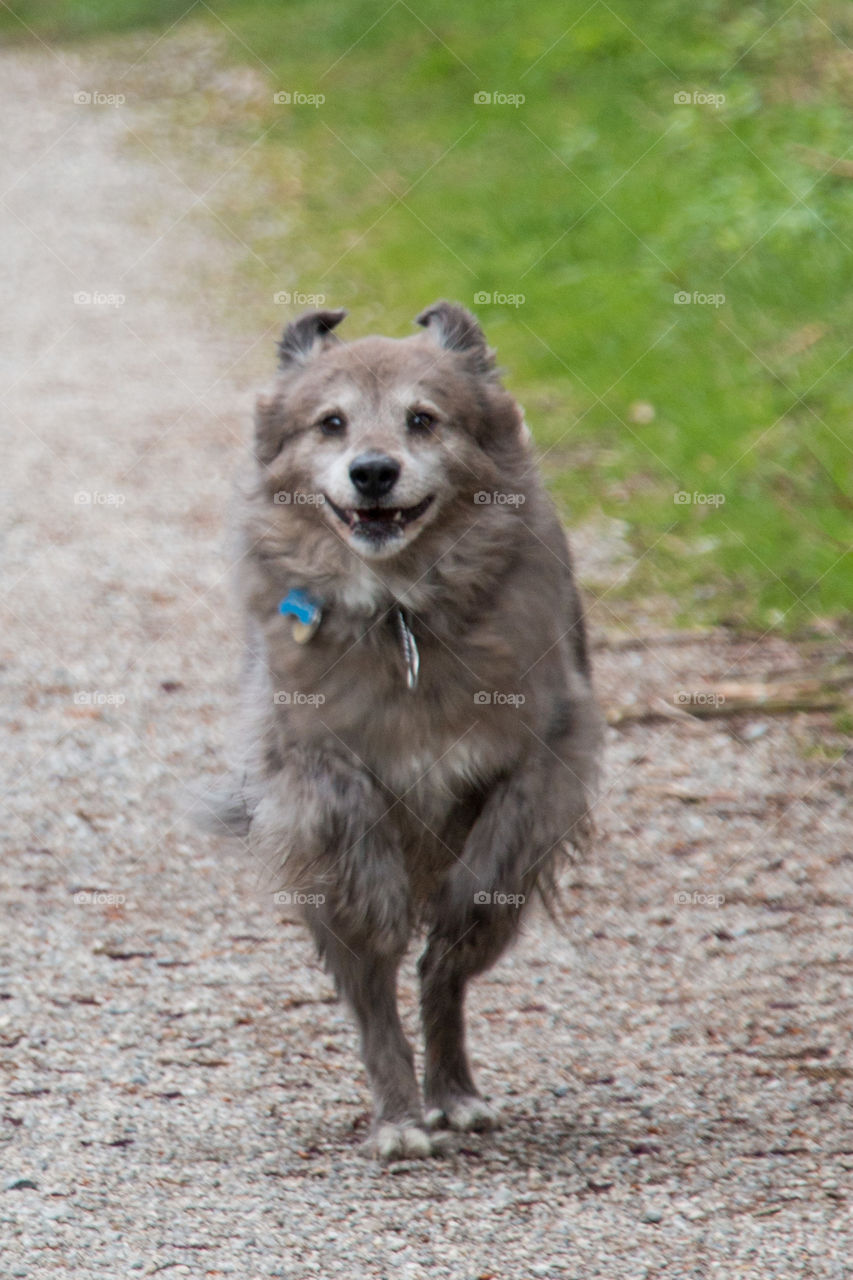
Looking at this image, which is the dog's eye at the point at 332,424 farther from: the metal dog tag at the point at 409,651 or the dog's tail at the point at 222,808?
the dog's tail at the point at 222,808

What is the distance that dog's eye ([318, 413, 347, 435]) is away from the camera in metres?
4.40

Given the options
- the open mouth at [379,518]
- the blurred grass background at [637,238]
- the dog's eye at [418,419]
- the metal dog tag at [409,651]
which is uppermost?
the dog's eye at [418,419]

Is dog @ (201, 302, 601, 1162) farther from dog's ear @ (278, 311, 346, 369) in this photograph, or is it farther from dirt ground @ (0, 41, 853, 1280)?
dirt ground @ (0, 41, 853, 1280)

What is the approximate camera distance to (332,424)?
4418 millimetres

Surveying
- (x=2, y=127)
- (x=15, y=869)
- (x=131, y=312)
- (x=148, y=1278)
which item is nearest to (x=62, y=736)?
(x=15, y=869)

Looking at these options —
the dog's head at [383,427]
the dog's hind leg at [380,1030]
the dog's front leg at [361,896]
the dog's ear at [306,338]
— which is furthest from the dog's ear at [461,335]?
the dog's hind leg at [380,1030]

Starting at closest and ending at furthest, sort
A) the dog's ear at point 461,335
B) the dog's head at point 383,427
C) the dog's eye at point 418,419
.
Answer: the dog's head at point 383,427 → the dog's eye at point 418,419 → the dog's ear at point 461,335

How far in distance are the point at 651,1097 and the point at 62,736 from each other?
3033 mm

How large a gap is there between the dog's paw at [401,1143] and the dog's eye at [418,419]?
1580 millimetres

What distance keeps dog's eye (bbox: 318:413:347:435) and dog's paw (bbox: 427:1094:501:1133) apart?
1.57 meters

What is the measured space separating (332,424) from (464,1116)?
1.63 metres

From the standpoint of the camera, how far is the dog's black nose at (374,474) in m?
4.18

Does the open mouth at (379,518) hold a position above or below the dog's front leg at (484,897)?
above

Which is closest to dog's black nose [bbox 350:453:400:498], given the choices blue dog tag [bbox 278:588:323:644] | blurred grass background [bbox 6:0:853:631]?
blue dog tag [bbox 278:588:323:644]
